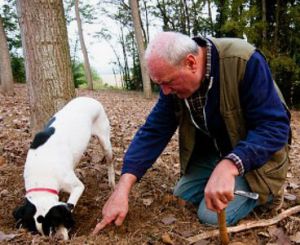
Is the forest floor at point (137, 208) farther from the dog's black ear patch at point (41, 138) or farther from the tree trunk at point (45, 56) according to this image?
the tree trunk at point (45, 56)

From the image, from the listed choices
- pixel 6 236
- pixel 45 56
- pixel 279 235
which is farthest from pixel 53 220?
pixel 45 56

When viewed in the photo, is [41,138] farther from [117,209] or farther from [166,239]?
[166,239]

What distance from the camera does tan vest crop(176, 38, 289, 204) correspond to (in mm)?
3016

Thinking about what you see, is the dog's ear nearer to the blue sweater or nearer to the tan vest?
the blue sweater

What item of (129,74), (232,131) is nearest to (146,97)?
(129,74)

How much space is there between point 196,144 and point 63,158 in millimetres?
1299

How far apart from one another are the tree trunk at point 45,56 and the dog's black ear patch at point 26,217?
171 centimetres

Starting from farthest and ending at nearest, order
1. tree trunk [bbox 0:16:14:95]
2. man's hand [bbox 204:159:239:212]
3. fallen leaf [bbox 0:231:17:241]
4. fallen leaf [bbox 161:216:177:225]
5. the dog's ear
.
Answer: tree trunk [bbox 0:16:14:95]
fallen leaf [bbox 161:216:177:225]
the dog's ear
fallen leaf [bbox 0:231:17:241]
man's hand [bbox 204:159:239:212]

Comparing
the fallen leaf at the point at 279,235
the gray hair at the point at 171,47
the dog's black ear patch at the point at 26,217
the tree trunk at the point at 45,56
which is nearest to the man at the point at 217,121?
the gray hair at the point at 171,47

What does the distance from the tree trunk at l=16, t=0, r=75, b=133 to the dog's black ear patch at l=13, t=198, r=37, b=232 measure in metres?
1.71

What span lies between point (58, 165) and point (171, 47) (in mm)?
1787

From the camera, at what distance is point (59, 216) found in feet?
10.7

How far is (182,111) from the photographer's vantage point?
11.2ft

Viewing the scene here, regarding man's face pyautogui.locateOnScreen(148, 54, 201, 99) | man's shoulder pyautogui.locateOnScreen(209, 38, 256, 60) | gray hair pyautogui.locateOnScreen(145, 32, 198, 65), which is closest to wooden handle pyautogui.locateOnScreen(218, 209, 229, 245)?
man's face pyautogui.locateOnScreen(148, 54, 201, 99)
